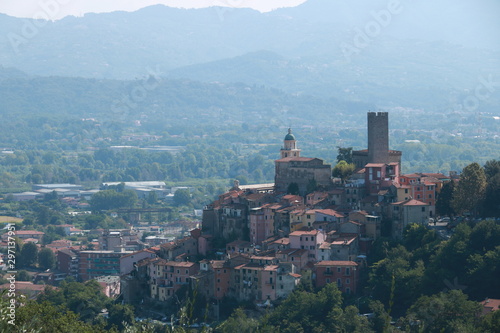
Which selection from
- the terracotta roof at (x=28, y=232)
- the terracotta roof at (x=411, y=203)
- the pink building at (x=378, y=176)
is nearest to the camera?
the terracotta roof at (x=411, y=203)

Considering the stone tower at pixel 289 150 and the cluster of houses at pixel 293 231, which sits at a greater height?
the stone tower at pixel 289 150

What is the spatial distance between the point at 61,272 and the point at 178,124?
12780cm

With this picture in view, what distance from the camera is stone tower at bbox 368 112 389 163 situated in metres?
43.8

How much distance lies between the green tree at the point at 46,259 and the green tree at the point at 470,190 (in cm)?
2655

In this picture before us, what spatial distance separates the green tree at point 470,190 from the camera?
38312 millimetres

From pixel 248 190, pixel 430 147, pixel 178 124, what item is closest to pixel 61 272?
pixel 248 190

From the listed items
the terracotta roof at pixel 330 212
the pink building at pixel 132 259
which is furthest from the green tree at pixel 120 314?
the terracotta roof at pixel 330 212

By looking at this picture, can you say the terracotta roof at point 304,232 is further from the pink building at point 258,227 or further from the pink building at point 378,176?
the pink building at point 378,176

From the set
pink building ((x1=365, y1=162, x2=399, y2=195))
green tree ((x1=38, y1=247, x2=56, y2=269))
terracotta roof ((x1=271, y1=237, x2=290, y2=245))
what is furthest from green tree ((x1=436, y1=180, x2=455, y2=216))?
green tree ((x1=38, y1=247, x2=56, y2=269))

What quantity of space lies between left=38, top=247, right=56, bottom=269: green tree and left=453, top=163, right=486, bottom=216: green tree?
87.1 ft

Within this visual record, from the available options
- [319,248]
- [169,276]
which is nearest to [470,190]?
[319,248]

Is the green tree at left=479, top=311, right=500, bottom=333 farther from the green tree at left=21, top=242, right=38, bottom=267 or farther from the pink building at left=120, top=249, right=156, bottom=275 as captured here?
the green tree at left=21, top=242, right=38, bottom=267

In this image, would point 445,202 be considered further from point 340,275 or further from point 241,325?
point 241,325

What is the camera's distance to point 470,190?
3838cm
